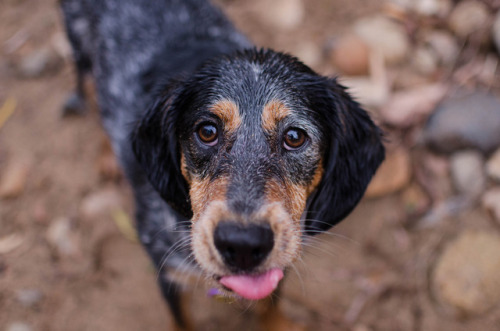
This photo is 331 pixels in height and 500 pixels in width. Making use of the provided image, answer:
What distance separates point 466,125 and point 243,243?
110 inches

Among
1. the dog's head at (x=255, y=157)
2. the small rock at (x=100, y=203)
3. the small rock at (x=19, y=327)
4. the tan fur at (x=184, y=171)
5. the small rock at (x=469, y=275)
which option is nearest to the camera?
the dog's head at (x=255, y=157)

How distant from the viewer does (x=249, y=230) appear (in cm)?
175

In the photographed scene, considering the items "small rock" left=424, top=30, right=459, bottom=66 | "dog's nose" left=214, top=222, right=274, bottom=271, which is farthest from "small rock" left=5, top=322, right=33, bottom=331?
"small rock" left=424, top=30, right=459, bottom=66

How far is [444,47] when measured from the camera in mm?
4422

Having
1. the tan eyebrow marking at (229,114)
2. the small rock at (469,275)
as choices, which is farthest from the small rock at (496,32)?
the tan eyebrow marking at (229,114)

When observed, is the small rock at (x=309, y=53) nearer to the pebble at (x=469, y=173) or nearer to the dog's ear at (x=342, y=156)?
the pebble at (x=469, y=173)

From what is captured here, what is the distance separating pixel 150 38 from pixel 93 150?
140 cm

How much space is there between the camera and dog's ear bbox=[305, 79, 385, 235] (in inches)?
94.0

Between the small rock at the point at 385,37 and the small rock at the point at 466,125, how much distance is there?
870 millimetres

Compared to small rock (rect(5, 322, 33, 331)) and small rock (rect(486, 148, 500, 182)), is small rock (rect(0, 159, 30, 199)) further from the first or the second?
small rock (rect(486, 148, 500, 182))

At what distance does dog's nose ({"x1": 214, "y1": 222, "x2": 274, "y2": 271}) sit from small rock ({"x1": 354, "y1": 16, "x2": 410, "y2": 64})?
132 inches

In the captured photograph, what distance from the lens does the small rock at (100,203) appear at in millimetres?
3885

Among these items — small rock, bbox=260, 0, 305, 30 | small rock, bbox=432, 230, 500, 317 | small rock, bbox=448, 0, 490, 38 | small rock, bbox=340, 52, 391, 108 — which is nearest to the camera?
small rock, bbox=432, 230, 500, 317

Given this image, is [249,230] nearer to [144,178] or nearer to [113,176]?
[144,178]
